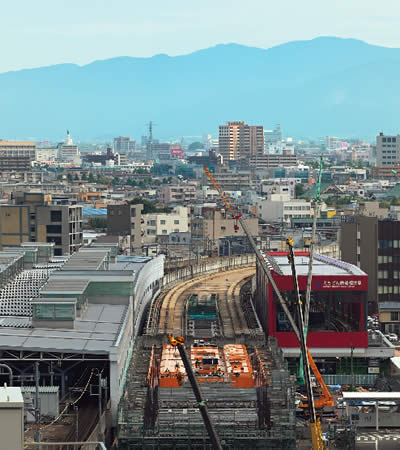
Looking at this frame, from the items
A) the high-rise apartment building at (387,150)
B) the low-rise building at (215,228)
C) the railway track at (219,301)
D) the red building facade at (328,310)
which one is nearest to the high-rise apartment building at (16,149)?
the high-rise apartment building at (387,150)

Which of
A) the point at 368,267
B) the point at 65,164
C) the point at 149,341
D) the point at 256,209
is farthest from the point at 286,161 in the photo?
the point at 149,341

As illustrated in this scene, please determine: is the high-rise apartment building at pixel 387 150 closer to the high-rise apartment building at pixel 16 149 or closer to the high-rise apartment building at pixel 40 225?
the high-rise apartment building at pixel 16 149

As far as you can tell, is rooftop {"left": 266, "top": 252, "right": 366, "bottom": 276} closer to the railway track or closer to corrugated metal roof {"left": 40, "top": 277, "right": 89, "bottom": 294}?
the railway track

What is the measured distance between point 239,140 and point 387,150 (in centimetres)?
2988

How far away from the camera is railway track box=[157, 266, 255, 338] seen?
29.7 metres

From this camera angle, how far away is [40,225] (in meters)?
44.8

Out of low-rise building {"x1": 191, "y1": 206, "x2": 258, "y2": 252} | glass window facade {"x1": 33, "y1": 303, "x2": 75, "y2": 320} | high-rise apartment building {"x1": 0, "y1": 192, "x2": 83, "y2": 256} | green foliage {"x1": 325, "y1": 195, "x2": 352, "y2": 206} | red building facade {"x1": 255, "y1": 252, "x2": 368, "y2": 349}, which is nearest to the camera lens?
glass window facade {"x1": 33, "y1": 303, "x2": 75, "y2": 320}

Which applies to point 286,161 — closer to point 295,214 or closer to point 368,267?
point 295,214

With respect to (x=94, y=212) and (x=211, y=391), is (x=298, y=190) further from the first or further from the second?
(x=211, y=391)

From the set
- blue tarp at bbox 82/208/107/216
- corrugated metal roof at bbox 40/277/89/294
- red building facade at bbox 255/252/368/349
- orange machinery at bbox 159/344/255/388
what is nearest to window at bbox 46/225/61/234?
red building facade at bbox 255/252/368/349

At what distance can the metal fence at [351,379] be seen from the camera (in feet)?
84.3

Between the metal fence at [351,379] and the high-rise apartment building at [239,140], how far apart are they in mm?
140824

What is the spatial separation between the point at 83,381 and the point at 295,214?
174 ft

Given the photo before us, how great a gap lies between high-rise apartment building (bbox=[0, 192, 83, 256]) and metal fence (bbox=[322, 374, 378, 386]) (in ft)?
66.6
